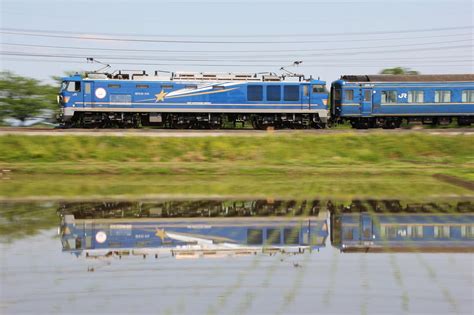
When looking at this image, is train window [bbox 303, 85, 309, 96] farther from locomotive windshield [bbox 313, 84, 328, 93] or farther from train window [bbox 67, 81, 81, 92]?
train window [bbox 67, 81, 81, 92]

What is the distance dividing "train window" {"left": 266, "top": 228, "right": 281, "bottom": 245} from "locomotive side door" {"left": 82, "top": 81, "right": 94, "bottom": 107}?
3158 centimetres

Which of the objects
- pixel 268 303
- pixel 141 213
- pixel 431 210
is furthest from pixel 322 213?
pixel 268 303

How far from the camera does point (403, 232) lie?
19.7 meters

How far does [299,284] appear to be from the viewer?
1370cm

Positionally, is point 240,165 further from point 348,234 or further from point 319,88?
point 348,234

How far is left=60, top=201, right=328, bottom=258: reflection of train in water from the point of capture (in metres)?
17.2

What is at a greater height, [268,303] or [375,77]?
[375,77]

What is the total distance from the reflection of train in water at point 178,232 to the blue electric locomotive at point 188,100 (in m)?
25.9

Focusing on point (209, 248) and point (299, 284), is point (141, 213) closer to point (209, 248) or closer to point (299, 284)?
point (209, 248)

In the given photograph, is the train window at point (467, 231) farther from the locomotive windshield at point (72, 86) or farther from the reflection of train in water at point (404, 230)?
the locomotive windshield at point (72, 86)

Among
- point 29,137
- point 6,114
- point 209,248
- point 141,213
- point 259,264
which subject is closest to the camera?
point 259,264

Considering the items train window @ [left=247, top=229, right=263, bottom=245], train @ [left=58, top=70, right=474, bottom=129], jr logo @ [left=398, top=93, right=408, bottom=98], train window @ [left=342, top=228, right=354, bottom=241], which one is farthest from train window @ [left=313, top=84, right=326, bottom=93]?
train window @ [left=247, top=229, right=263, bottom=245]

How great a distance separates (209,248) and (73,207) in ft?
27.1

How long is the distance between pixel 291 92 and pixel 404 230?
3181 cm
